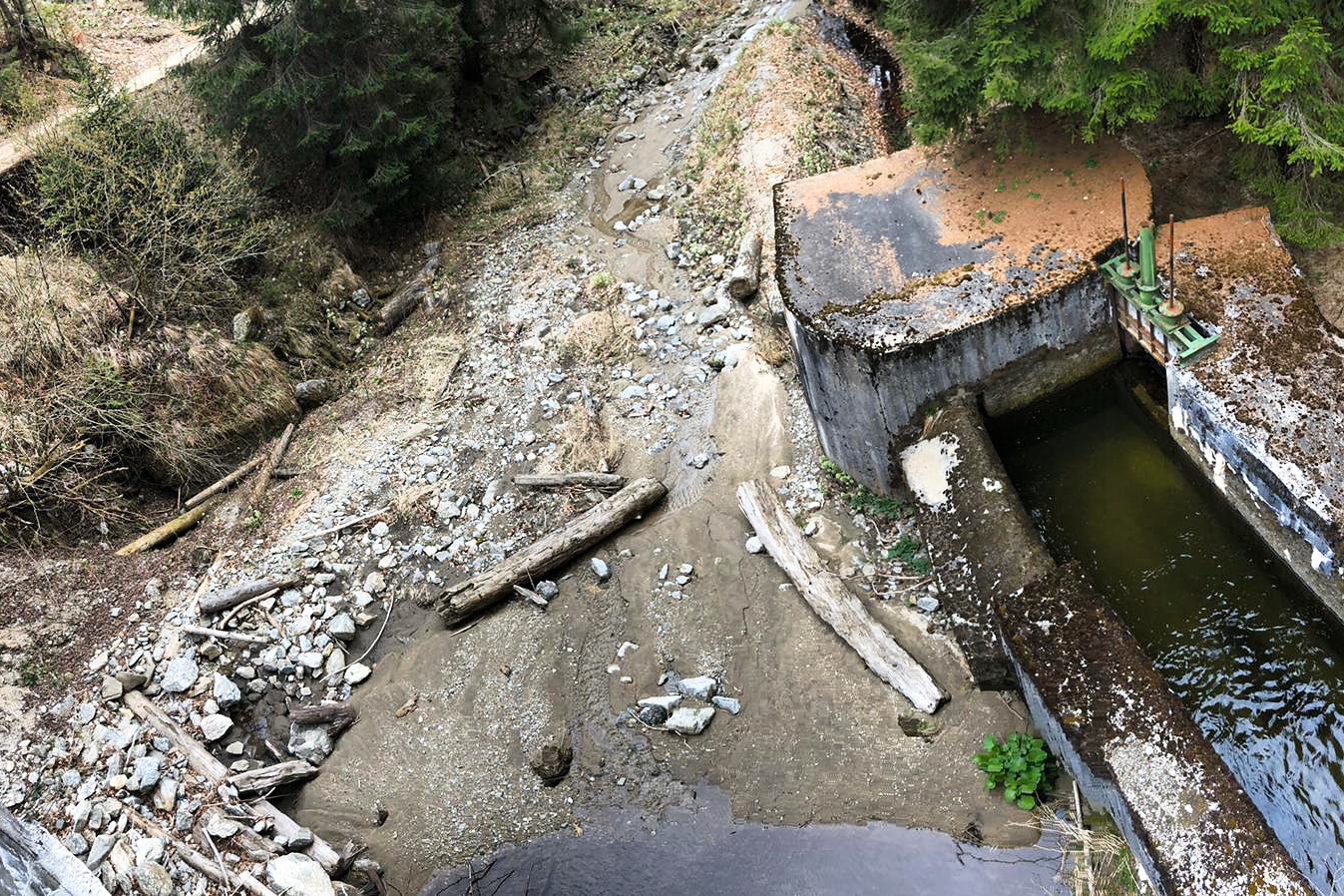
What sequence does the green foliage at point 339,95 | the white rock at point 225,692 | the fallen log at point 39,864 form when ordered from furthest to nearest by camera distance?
1. the green foliage at point 339,95
2. the white rock at point 225,692
3. the fallen log at point 39,864

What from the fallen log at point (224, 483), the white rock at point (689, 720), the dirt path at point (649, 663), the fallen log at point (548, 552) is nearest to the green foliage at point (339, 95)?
the dirt path at point (649, 663)

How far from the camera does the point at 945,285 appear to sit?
7.34 m

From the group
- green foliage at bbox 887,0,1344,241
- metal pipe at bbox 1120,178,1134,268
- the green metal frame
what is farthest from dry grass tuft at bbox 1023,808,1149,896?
green foliage at bbox 887,0,1344,241

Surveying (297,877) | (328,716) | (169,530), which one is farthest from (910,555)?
(169,530)

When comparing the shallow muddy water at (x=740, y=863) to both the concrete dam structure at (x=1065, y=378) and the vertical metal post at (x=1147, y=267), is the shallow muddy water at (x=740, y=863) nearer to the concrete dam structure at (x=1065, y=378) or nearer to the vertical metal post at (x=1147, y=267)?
the concrete dam structure at (x=1065, y=378)

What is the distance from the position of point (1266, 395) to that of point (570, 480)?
567 cm

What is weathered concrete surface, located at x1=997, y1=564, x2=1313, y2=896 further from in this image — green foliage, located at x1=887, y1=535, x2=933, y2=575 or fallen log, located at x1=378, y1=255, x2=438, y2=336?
fallen log, located at x1=378, y1=255, x2=438, y2=336

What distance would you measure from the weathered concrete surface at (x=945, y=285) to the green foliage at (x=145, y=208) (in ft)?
22.5

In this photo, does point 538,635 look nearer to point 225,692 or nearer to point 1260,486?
point 225,692

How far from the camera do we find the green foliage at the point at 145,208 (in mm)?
10320

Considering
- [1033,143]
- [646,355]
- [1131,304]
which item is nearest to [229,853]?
[646,355]

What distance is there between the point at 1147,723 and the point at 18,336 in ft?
35.0

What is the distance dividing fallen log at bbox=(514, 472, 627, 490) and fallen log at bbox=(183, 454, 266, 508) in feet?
10.4

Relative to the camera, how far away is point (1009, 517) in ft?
21.4
